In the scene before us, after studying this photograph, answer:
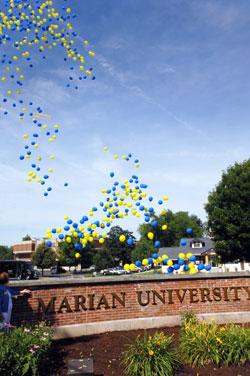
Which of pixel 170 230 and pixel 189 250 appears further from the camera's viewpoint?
pixel 170 230

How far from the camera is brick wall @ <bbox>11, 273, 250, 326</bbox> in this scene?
8.29 meters

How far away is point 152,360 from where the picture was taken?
5395 mm

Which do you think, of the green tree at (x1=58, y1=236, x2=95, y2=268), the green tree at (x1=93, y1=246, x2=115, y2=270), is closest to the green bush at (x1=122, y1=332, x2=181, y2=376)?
the green tree at (x1=58, y1=236, x2=95, y2=268)

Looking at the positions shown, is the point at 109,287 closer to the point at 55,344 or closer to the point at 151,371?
the point at 55,344

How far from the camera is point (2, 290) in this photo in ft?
20.5

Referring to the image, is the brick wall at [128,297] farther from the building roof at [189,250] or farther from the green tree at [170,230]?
the green tree at [170,230]

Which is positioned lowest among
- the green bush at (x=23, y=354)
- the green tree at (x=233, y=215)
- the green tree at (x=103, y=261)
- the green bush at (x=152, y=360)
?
the green tree at (x=103, y=261)

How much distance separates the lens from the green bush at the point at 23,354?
4.80 metres

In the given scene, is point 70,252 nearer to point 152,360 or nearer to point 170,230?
point 170,230

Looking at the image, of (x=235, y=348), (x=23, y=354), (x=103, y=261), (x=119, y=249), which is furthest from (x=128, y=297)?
(x=119, y=249)

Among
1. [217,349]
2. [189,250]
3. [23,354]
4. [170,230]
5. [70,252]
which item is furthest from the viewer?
A: [170,230]

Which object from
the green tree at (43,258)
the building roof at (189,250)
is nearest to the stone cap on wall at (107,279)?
the building roof at (189,250)

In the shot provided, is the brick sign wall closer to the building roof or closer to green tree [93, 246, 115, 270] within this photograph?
the building roof

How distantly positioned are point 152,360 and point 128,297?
372cm
